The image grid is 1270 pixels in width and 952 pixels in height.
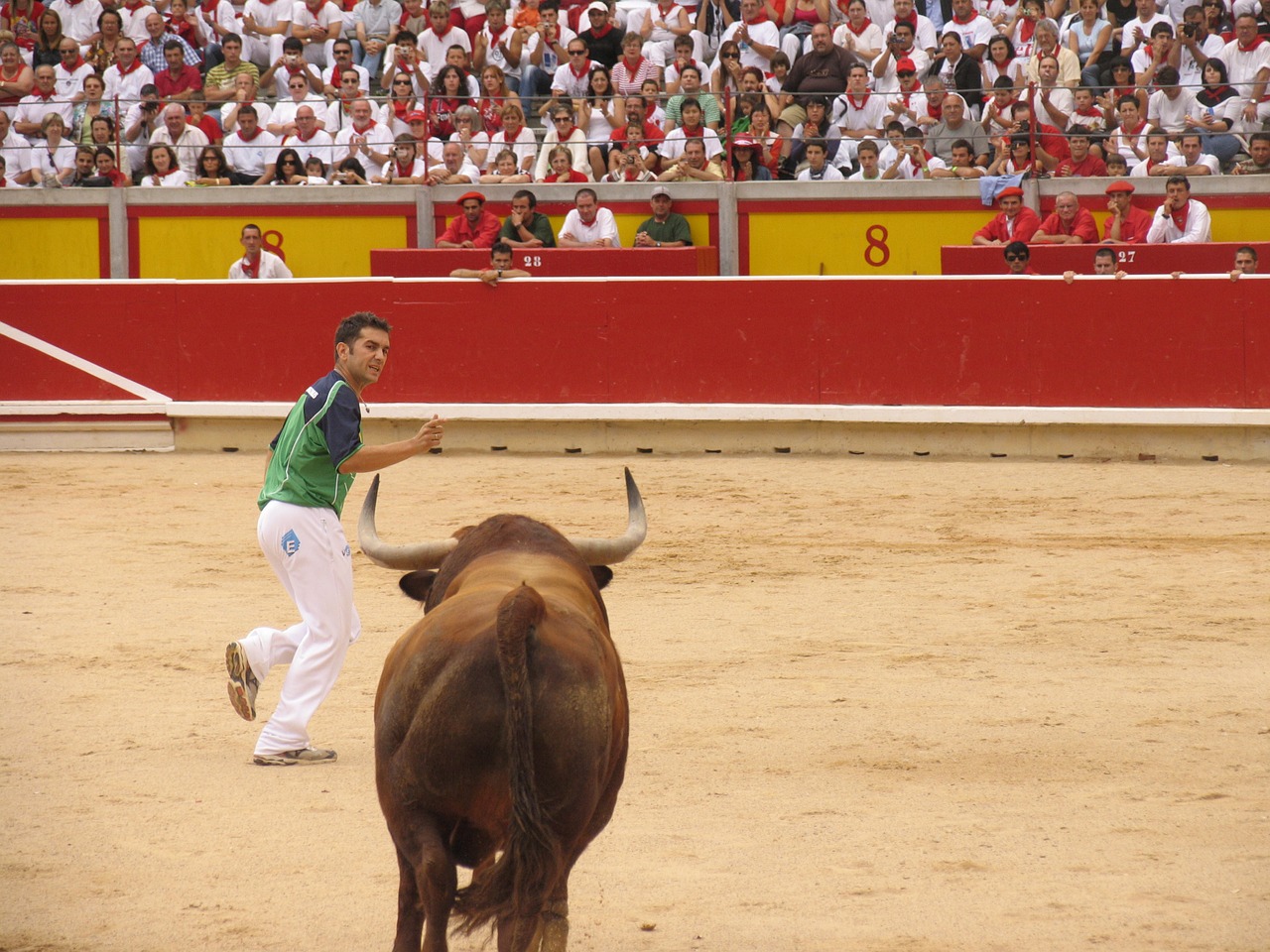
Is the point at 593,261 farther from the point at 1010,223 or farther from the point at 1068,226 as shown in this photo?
the point at 1068,226

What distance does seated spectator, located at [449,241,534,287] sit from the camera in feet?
44.4

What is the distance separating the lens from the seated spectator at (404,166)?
15398 mm

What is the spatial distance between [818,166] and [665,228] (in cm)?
148

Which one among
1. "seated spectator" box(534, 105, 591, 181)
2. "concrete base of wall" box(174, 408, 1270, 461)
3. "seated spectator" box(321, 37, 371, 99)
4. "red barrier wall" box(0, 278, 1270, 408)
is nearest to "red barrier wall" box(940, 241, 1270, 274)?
"red barrier wall" box(0, 278, 1270, 408)

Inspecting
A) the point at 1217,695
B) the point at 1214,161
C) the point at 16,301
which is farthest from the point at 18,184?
the point at 1217,695

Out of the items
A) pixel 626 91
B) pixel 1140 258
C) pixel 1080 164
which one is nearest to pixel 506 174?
pixel 626 91

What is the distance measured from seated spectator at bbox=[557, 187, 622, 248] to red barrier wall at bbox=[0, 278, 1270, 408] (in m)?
1.18

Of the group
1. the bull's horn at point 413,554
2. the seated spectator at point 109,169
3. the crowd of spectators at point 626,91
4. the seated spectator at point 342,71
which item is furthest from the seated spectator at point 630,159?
the bull's horn at point 413,554

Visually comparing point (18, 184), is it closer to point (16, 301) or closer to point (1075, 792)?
point (16, 301)

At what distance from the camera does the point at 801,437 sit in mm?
13016

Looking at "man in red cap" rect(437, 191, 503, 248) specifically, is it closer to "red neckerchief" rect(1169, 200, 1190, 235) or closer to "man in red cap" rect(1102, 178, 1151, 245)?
"man in red cap" rect(1102, 178, 1151, 245)

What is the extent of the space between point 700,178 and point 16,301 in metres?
6.06

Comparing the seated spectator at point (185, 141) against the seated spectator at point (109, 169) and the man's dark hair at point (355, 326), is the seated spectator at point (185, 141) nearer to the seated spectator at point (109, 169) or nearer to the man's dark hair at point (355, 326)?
the seated spectator at point (109, 169)

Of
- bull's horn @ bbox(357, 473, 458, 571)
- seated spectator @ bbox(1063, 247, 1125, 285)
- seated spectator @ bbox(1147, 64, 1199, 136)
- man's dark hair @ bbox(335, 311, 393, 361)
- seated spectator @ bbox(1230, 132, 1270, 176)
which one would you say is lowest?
bull's horn @ bbox(357, 473, 458, 571)
